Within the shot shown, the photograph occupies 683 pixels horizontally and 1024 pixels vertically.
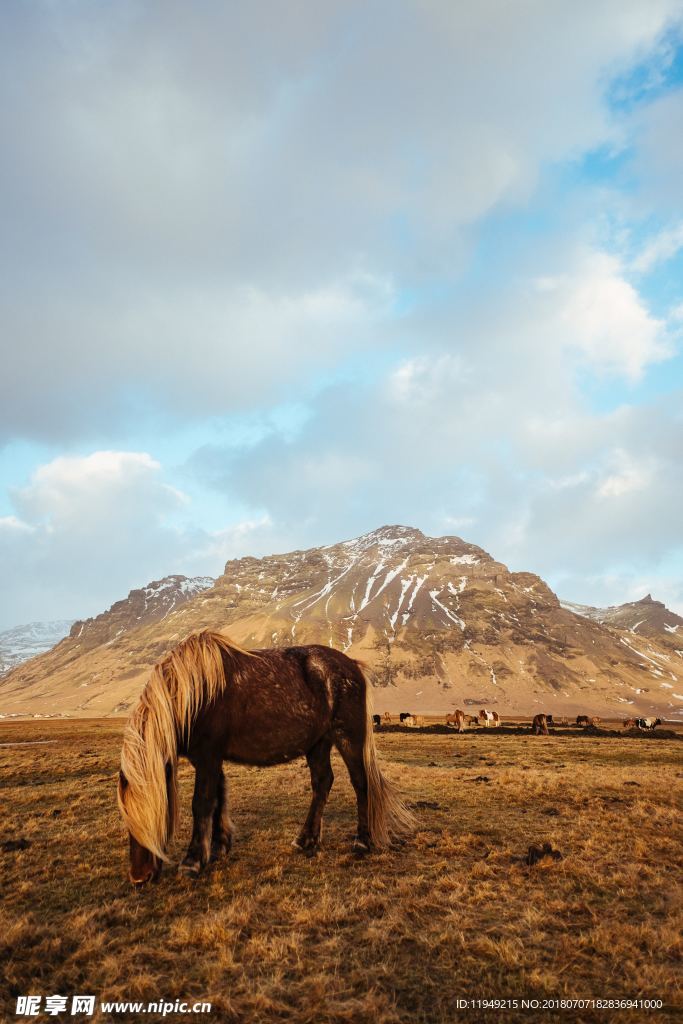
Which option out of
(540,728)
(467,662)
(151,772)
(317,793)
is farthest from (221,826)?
(467,662)

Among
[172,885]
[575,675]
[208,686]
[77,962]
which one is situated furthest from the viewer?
[575,675]

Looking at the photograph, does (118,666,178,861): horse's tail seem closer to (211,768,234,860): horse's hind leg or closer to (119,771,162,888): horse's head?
(119,771,162,888): horse's head

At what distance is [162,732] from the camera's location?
6.98 metres

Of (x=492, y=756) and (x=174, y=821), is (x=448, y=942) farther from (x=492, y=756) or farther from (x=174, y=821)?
(x=492, y=756)

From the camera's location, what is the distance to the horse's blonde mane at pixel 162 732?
21.6ft

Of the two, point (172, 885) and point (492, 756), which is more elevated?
point (172, 885)

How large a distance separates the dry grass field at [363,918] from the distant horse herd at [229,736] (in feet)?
1.61

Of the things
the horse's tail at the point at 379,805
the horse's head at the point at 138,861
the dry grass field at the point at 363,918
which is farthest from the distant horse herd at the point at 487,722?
the horse's head at the point at 138,861

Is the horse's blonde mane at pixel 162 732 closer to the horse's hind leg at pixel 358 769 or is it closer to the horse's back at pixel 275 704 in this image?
the horse's back at pixel 275 704

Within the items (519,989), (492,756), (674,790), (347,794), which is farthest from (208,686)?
(492,756)

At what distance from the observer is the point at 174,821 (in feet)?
22.7

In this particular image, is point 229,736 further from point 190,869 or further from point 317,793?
point 317,793

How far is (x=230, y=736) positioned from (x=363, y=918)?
2841mm

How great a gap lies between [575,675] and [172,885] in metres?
165
